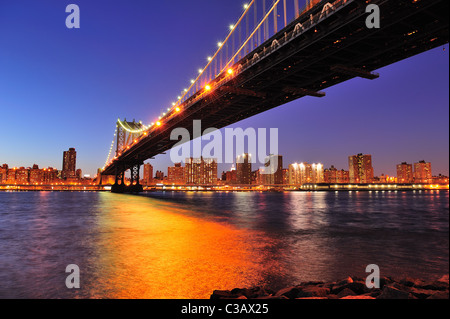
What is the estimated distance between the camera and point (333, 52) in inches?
850

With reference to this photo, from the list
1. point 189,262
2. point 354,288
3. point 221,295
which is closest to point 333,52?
point 189,262

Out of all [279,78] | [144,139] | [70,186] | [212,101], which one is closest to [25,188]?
[70,186]

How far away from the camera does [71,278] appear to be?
675cm

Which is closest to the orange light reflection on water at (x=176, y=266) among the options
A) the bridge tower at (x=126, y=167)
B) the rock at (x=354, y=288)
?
the rock at (x=354, y=288)

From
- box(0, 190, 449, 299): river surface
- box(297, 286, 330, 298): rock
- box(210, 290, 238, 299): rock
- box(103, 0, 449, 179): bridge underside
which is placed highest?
box(103, 0, 449, 179): bridge underside

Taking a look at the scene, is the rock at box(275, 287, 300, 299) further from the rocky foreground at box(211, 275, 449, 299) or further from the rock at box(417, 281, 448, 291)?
the rock at box(417, 281, 448, 291)

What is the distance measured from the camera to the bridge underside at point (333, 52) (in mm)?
17344

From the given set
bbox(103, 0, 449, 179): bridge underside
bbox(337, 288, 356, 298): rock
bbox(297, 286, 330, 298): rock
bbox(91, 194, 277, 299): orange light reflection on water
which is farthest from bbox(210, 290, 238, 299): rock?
bbox(103, 0, 449, 179): bridge underside

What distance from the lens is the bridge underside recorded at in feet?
56.9

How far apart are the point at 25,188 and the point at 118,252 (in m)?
202

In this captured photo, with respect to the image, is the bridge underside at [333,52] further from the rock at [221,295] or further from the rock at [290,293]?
the rock at [221,295]

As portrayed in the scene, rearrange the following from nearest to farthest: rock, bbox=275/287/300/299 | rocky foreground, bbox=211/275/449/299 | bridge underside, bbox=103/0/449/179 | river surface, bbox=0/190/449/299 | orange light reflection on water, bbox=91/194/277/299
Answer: rocky foreground, bbox=211/275/449/299 → rock, bbox=275/287/300/299 → orange light reflection on water, bbox=91/194/277/299 → river surface, bbox=0/190/449/299 → bridge underside, bbox=103/0/449/179

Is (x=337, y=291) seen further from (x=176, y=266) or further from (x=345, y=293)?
(x=176, y=266)
